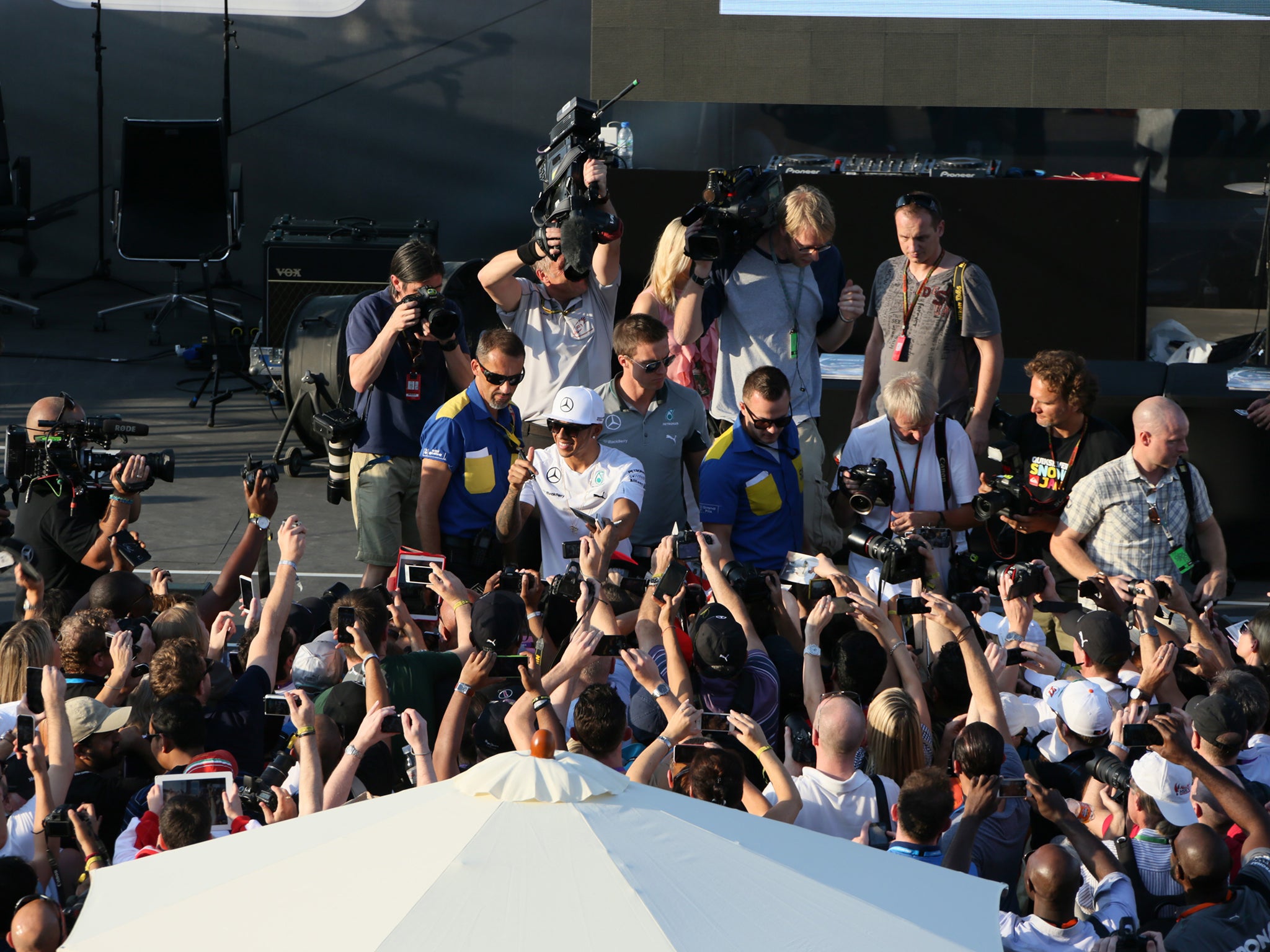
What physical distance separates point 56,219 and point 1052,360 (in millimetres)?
11465

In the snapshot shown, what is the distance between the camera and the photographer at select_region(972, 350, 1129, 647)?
6.16 m

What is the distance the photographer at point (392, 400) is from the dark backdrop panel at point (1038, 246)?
427cm

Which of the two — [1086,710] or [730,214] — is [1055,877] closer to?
[1086,710]

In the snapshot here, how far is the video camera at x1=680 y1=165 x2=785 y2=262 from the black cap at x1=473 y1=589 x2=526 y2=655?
2.24m

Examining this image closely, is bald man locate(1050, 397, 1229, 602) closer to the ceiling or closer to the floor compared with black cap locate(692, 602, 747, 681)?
closer to the ceiling

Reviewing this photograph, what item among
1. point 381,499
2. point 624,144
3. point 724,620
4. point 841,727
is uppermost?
point 624,144

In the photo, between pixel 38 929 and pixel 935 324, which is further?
pixel 935 324

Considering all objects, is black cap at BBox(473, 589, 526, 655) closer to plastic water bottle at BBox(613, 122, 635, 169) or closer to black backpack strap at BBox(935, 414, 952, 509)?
black backpack strap at BBox(935, 414, 952, 509)

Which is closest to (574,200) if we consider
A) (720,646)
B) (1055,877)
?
(720,646)

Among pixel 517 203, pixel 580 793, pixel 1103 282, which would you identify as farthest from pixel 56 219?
pixel 580 793

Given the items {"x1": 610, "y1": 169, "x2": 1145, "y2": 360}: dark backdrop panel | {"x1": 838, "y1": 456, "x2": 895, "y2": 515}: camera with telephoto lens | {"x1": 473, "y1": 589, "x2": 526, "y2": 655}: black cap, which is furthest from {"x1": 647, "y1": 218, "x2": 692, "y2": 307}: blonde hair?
{"x1": 610, "y1": 169, "x2": 1145, "y2": 360}: dark backdrop panel

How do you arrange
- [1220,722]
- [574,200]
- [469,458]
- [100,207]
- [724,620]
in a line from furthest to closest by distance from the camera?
[100,207]
[574,200]
[469,458]
[724,620]
[1220,722]

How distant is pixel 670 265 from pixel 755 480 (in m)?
1.22

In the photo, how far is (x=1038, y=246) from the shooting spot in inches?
408
